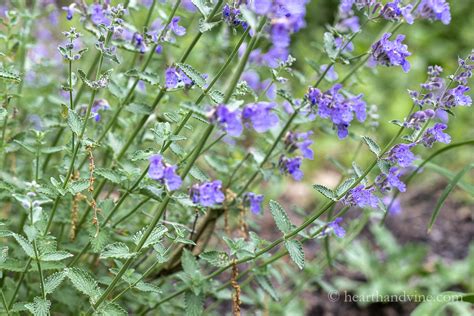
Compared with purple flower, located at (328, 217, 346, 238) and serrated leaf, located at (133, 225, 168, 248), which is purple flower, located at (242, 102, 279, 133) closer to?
serrated leaf, located at (133, 225, 168, 248)

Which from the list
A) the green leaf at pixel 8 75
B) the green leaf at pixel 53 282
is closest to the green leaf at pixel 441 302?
the green leaf at pixel 53 282

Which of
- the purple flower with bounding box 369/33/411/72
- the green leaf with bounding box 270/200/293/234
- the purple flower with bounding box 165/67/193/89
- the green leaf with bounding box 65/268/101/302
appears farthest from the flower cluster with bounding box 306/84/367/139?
the green leaf with bounding box 65/268/101/302

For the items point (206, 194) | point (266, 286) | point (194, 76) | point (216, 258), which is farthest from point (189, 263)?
point (194, 76)

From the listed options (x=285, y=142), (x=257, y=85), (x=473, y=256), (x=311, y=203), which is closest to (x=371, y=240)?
(x=311, y=203)

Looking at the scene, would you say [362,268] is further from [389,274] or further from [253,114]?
[253,114]

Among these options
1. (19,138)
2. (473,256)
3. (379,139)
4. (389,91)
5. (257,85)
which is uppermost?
(389,91)

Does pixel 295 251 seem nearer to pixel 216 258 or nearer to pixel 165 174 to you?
pixel 216 258

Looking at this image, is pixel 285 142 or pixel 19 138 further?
pixel 285 142

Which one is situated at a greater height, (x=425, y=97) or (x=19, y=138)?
(x=425, y=97)
